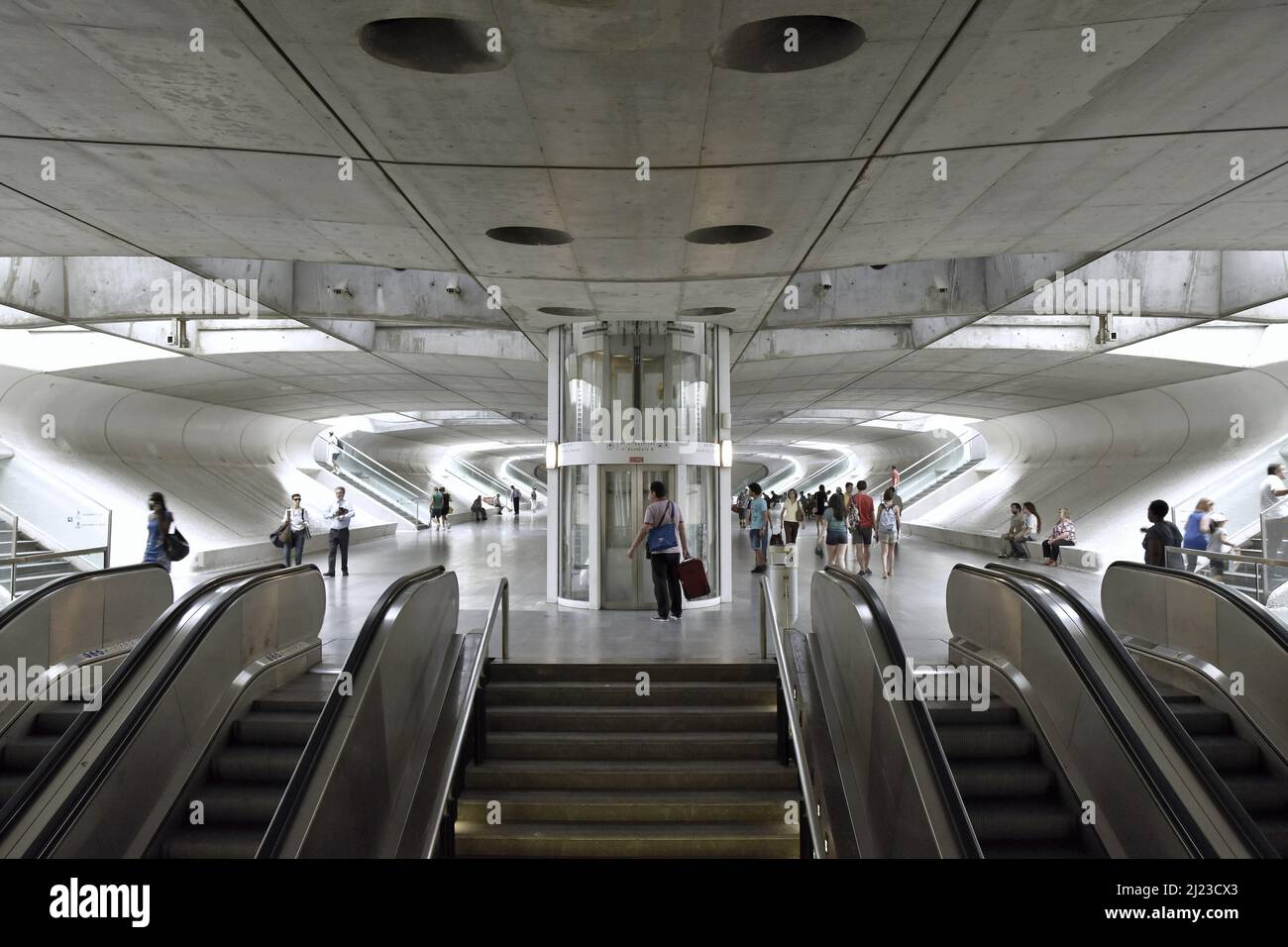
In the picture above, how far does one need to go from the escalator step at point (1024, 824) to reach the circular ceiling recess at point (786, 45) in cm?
471

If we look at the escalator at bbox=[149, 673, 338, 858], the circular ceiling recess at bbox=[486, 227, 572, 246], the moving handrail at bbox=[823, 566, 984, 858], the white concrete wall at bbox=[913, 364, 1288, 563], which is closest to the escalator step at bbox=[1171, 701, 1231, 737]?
the moving handrail at bbox=[823, 566, 984, 858]

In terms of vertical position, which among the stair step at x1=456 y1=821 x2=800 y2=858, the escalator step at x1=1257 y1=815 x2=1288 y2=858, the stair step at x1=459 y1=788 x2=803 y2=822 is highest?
the escalator step at x1=1257 y1=815 x2=1288 y2=858

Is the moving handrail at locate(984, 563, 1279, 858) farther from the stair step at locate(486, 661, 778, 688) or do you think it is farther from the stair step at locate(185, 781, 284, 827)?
the stair step at locate(185, 781, 284, 827)

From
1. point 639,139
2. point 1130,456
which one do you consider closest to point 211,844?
point 639,139

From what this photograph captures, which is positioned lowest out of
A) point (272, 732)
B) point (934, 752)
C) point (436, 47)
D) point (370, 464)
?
point (272, 732)

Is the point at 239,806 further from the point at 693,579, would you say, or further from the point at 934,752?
the point at 693,579

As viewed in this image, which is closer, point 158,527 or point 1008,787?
point 1008,787

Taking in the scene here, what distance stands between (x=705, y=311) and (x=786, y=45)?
6.57m

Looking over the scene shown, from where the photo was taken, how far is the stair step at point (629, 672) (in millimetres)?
7746

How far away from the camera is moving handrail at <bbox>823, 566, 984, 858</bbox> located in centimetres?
444

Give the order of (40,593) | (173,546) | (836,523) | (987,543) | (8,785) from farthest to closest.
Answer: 1. (987,543)
2. (836,523)
3. (173,546)
4. (40,593)
5. (8,785)

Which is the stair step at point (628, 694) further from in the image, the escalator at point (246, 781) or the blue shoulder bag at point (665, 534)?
the blue shoulder bag at point (665, 534)

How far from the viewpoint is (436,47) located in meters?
5.11

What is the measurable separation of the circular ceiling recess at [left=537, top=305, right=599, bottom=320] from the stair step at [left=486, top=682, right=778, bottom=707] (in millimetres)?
5456
